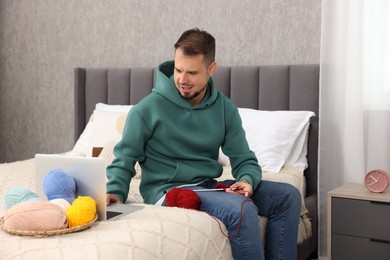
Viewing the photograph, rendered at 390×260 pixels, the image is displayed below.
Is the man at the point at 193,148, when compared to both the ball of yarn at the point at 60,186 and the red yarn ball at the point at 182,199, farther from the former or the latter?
the ball of yarn at the point at 60,186

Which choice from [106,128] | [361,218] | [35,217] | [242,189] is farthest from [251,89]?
[35,217]

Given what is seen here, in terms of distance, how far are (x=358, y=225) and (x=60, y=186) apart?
136 cm

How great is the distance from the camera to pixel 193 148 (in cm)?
199

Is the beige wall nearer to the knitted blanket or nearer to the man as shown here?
the man

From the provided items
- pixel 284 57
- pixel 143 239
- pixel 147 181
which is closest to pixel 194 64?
pixel 147 181

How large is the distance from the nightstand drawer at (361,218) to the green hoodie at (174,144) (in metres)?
0.55

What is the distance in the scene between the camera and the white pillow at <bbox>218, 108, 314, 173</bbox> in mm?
2682

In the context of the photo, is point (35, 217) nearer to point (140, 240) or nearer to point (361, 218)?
point (140, 240)

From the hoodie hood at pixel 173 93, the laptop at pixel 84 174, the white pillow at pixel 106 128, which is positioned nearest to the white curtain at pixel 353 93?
the hoodie hood at pixel 173 93

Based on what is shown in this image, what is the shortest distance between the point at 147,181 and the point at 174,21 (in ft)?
5.59

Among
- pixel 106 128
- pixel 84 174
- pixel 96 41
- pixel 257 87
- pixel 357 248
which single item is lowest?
pixel 357 248

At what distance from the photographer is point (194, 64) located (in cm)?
188

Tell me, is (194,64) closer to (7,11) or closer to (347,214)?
(347,214)

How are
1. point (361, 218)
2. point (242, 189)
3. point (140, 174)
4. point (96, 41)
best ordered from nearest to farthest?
point (242, 189) < point (361, 218) < point (140, 174) < point (96, 41)
